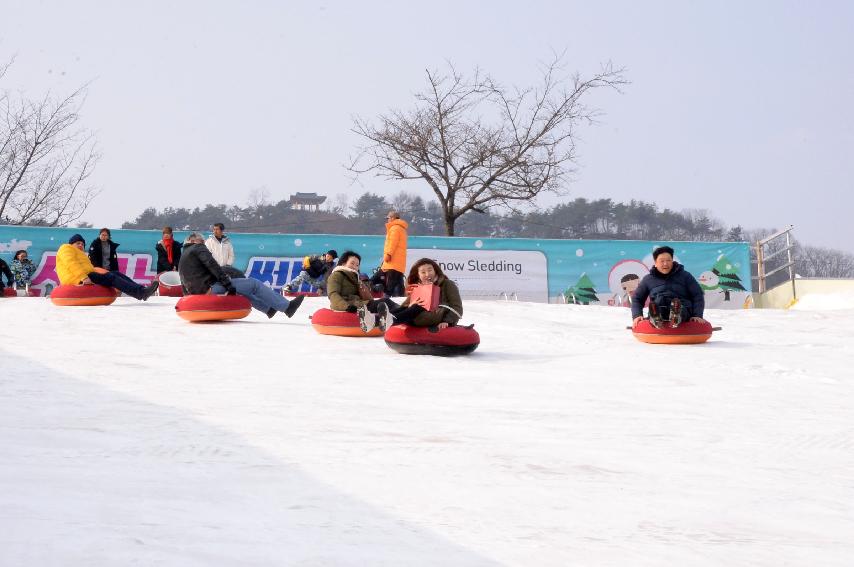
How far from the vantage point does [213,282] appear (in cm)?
1182

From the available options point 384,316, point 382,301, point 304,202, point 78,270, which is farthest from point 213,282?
point 304,202

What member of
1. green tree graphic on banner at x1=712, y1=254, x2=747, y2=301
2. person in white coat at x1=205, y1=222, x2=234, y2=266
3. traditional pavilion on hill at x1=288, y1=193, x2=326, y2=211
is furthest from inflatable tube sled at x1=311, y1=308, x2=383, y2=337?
traditional pavilion on hill at x1=288, y1=193, x2=326, y2=211

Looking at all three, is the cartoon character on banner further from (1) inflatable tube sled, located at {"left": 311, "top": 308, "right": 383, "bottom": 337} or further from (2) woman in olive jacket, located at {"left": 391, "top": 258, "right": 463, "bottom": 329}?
(2) woman in olive jacket, located at {"left": 391, "top": 258, "right": 463, "bottom": 329}

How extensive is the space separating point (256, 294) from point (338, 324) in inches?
71.6

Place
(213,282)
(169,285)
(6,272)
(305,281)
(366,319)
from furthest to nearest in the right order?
(305,281), (6,272), (169,285), (213,282), (366,319)

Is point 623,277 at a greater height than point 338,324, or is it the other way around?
point 623,277

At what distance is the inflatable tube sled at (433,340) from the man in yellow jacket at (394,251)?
19.5ft

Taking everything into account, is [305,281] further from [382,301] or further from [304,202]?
[304,202]

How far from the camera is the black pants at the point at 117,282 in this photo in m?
13.6

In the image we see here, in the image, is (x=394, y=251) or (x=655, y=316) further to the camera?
(x=394, y=251)

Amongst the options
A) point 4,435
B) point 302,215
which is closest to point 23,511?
point 4,435

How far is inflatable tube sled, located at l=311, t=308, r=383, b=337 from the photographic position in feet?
34.9

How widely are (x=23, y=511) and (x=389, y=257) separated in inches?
469

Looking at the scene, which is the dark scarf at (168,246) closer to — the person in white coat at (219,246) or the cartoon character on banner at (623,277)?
the person in white coat at (219,246)
